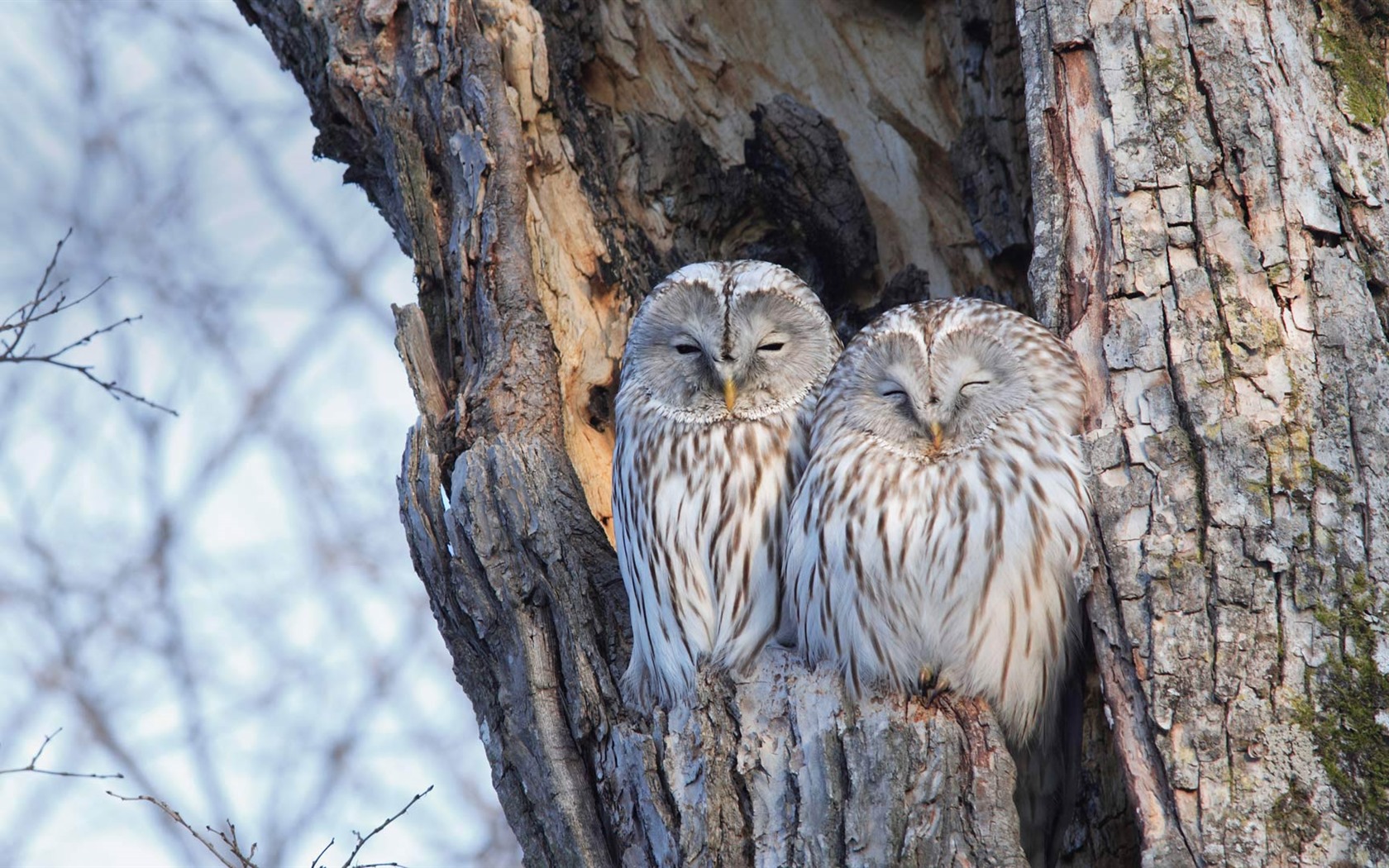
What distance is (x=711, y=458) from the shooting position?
3.64 meters

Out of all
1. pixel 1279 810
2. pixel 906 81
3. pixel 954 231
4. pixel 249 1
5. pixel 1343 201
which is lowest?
pixel 1279 810

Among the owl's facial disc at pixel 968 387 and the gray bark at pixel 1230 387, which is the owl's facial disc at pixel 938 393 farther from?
the gray bark at pixel 1230 387

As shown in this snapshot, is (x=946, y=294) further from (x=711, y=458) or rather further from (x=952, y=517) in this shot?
(x=952, y=517)

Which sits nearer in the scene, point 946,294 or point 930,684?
point 930,684

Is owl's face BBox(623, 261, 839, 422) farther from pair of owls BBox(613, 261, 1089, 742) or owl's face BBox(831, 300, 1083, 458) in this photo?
owl's face BBox(831, 300, 1083, 458)

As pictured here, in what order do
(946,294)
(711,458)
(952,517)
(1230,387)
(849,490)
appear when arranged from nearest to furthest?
1. (1230,387)
2. (952,517)
3. (849,490)
4. (711,458)
5. (946,294)

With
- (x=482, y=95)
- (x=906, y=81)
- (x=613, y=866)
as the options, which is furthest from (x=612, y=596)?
(x=906, y=81)

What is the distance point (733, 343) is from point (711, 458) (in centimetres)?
32

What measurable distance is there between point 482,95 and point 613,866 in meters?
2.21

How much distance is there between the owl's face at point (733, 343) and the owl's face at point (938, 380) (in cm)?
33

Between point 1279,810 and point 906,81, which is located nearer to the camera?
point 1279,810

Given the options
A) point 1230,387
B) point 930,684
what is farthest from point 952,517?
point 1230,387

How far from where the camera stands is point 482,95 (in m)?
3.99

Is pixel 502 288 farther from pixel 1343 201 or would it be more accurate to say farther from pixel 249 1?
pixel 1343 201
